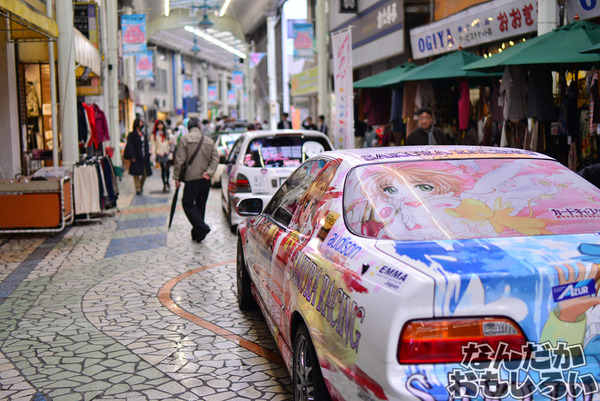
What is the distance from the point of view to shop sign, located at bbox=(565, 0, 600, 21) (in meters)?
9.94

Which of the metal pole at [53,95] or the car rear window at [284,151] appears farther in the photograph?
the metal pole at [53,95]

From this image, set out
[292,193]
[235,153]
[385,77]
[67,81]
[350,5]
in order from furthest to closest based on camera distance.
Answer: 1. [350,5]
2. [385,77]
3. [67,81]
4. [235,153]
5. [292,193]

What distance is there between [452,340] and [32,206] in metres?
9.35

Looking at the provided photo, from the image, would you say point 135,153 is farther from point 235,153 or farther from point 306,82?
point 306,82

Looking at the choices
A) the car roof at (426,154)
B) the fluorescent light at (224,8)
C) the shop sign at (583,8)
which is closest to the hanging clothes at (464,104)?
the shop sign at (583,8)

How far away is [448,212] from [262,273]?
5.95 ft

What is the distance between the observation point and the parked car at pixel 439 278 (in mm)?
2549

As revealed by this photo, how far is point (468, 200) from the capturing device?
11.5ft

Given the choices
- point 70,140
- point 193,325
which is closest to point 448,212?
point 193,325

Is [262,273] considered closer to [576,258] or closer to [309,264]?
[309,264]

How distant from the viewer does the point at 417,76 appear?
11852 millimetres

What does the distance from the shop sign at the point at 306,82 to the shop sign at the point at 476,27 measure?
11632mm

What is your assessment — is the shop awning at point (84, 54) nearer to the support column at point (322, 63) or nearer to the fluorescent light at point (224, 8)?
the support column at point (322, 63)

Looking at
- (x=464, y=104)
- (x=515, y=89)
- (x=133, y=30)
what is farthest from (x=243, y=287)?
(x=133, y=30)
